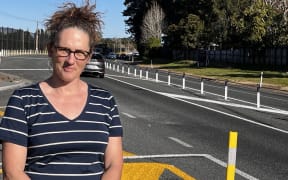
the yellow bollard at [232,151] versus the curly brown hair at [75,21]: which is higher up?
the curly brown hair at [75,21]

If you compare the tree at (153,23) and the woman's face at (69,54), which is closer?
the woman's face at (69,54)

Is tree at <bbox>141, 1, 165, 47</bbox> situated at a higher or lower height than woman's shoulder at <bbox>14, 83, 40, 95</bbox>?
higher

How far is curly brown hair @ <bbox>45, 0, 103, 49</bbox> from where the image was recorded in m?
2.93

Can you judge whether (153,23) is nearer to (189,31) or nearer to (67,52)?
(189,31)

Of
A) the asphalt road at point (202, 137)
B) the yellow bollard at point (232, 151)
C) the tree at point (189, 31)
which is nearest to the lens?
the yellow bollard at point (232, 151)

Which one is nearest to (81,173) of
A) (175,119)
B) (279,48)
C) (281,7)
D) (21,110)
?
(21,110)

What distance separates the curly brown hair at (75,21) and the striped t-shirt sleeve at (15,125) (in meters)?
0.43

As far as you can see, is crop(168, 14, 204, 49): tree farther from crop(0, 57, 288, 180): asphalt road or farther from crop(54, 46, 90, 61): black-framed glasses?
crop(54, 46, 90, 61): black-framed glasses

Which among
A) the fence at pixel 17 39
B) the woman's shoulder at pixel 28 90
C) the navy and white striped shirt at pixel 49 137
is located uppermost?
the fence at pixel 17 39

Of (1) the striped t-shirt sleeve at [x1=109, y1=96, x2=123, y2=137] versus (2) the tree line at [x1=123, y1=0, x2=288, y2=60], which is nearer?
(1) the striped t-shirt sleeve at [x1=109, y1=96, x2=123, y2=137]

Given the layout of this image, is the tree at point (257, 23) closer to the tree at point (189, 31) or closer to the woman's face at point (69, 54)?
the tree at point (189, 31)

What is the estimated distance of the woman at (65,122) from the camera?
2715 mm

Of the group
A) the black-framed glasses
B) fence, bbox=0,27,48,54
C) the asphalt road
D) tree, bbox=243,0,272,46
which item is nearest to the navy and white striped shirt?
the black-framed glasses

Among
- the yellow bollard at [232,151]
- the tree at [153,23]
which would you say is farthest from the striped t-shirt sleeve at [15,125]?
the tree at [153,23]
